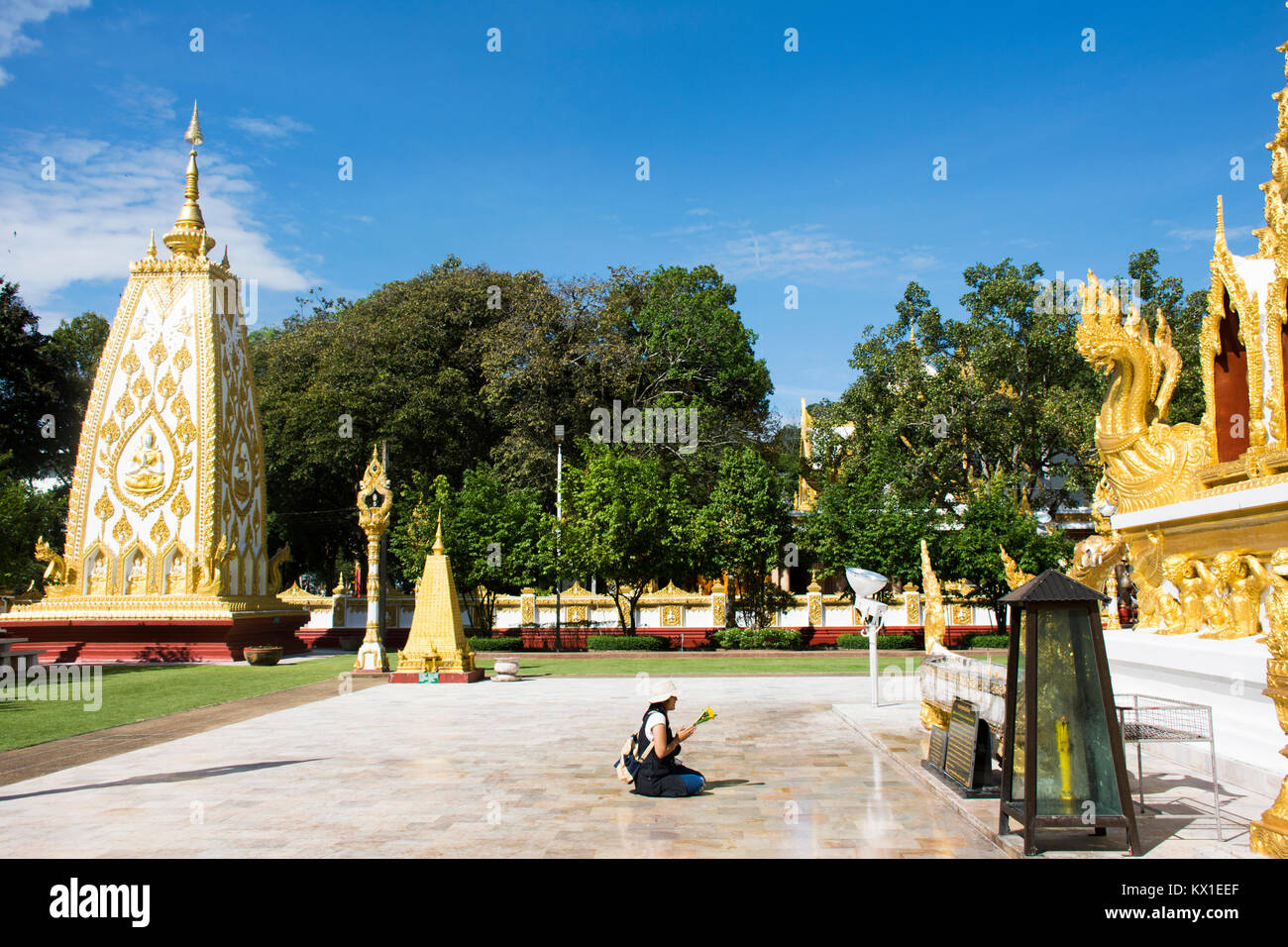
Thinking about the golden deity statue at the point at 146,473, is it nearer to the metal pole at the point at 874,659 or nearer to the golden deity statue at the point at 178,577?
the golden deity statue at the point at 178,577

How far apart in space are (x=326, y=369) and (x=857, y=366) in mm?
21472

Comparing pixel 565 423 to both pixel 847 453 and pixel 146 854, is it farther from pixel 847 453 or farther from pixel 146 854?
pixel 146 854

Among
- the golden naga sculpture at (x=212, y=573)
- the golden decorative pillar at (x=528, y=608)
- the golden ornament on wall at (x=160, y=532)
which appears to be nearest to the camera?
the golden naga sculpture at (x=212, y=573)

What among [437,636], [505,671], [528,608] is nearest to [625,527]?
A: [528,608]

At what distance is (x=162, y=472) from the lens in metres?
30.3

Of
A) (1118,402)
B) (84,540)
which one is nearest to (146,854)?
(1118,402)

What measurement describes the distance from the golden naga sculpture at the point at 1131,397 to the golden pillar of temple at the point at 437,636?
1321 cm

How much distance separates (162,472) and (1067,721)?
29907 mm

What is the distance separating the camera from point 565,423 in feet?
129

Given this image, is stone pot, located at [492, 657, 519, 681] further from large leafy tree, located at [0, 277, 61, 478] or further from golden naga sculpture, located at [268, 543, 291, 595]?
large leafy tree, located at [0, 277, 61, 478]

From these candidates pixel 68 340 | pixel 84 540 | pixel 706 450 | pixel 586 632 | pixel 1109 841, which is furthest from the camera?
pixel 68 340

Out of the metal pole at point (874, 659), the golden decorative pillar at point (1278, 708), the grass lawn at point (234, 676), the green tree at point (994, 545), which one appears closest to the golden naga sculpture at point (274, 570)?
the grass lawn at point (234, 676)

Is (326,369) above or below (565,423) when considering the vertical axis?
above

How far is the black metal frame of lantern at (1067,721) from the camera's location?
20.6 feet
